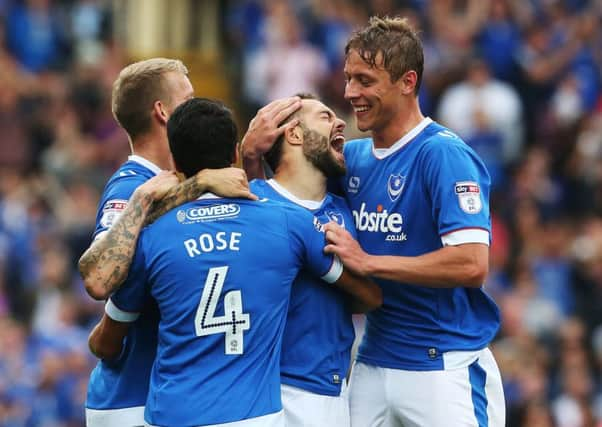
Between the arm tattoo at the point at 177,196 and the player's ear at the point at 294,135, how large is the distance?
64cm

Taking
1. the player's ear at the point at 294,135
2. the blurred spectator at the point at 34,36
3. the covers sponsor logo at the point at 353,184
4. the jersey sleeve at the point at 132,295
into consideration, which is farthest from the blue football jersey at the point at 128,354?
the blurred spectator at the point at 34,36

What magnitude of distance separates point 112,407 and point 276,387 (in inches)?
35.6

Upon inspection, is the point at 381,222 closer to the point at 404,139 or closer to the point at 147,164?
the point at 404,139

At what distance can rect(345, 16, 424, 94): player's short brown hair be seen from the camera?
21.5 feet

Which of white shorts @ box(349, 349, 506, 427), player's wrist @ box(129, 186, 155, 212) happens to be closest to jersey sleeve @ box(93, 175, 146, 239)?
player's wrist @ box(129, 186, 155, 212)

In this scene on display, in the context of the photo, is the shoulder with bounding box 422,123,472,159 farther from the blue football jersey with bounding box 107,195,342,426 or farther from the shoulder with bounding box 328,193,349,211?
the blue football jersey with bounding box 107,195,342,426

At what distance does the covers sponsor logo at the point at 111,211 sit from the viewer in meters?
6.28

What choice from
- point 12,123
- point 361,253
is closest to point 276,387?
point 361,253

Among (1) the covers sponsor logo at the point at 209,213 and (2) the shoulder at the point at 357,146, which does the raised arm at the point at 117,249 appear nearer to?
(1) the covers sponsor logo at the point at 209,213

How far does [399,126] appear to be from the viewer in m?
6.66

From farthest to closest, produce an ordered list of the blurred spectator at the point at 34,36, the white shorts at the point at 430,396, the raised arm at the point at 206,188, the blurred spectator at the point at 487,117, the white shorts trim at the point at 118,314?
the blurred spectator at the point at 34,36 → the blurred spectator at the point at 487,117 → the white shorts at the point at 430,396 → the white shorts trim at the point at 118,314 → the raised arm at the point at 206,188

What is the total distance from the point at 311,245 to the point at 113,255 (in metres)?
0.86

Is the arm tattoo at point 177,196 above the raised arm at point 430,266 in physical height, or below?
above

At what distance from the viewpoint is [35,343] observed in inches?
532
